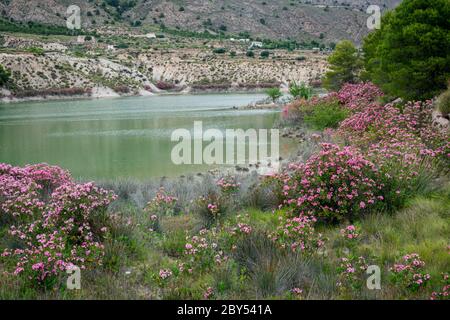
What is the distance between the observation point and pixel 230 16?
137m

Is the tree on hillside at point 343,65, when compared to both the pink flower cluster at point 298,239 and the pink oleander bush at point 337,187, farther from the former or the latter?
the pink flower cluster at point 298,239

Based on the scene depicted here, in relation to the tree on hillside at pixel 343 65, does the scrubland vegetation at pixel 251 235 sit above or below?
below

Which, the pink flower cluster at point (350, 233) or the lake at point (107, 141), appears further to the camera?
the lake at point (107, 141)

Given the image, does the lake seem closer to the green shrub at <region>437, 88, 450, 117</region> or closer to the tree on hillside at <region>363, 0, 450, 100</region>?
the tree on hillside at <region>363, 0, 450, 100</region>

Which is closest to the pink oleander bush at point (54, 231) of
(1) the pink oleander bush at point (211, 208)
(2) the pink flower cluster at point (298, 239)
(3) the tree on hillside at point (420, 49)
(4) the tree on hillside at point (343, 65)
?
(1) the pink oleander bush at point (211, 208)

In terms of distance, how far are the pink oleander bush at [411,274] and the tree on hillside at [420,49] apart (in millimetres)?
12713

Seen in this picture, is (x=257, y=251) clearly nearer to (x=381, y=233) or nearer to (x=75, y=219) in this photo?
(x=381, y=233)

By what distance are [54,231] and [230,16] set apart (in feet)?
452

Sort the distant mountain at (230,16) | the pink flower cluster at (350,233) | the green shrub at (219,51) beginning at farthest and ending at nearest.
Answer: the distant mountain at (230,16) → the green shrub at (219,51) → the pink flower cluster at (350,233)

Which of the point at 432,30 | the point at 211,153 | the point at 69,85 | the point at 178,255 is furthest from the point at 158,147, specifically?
the point at 69,85

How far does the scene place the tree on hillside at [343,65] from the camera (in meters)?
34.5

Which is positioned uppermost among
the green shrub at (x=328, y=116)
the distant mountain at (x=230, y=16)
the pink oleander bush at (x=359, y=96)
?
the distant mountain at (x=230, y=16)

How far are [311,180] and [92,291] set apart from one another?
13.3 ft

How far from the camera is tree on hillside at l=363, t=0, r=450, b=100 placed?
16.3 meters
